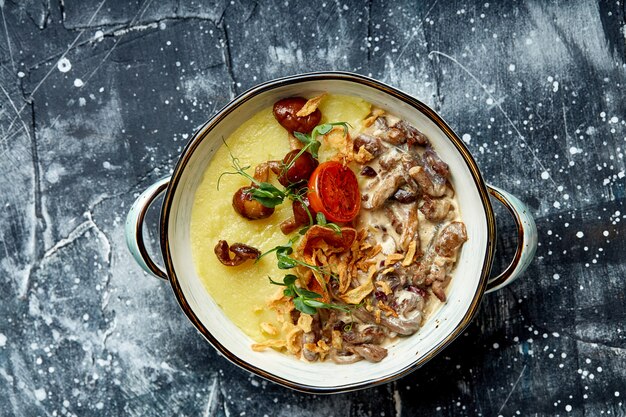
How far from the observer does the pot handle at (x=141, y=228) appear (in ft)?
6.47

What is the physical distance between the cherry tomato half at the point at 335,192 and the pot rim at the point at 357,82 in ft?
0.82

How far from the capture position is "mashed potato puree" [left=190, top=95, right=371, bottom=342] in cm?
200

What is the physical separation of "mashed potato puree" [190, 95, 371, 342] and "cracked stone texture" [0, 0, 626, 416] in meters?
0.27

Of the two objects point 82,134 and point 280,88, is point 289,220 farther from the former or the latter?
point 82,134

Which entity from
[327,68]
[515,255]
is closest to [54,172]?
[327,68]

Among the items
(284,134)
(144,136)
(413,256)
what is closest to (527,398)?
(413,256)

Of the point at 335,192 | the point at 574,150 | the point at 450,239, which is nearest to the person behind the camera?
the point at 335,192

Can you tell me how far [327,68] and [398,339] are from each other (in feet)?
2.92

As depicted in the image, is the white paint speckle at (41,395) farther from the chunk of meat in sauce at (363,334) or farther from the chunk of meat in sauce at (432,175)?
the chunk of meat in sauce at (432,175)

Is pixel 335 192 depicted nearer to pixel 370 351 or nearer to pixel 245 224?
pixel 245 224

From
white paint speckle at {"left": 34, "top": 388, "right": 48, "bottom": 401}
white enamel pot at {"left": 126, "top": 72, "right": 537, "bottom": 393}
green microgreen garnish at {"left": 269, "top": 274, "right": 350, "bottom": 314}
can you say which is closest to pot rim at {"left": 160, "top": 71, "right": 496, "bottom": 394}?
white enamel pot at {"left": 126, "top": 72, "right": 537, "bottom": 393}

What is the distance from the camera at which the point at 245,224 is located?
6.55 ft

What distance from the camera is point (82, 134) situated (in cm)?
227

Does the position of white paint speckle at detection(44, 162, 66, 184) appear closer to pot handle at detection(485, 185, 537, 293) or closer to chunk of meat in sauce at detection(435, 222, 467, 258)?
chunk of meat in sauce at detection(435, 222, 467, 258)
